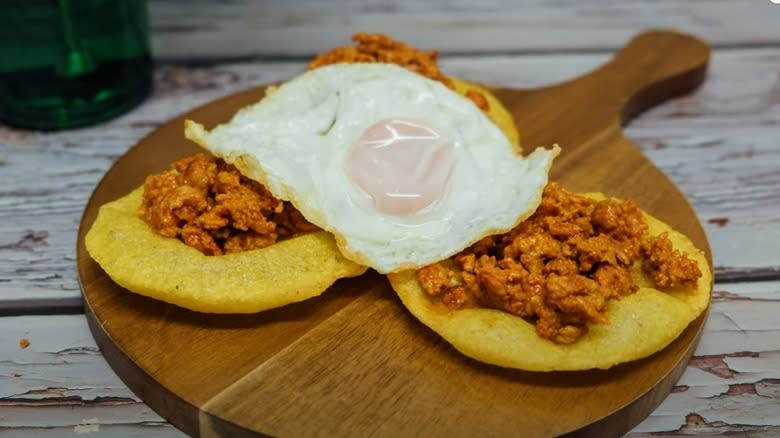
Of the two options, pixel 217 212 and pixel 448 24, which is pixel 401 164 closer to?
pixel 217 212

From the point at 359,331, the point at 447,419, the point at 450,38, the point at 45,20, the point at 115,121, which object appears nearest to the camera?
the point at 447,419

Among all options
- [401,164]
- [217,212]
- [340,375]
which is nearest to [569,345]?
[340,375]

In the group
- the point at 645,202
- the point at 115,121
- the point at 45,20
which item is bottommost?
the point at 115,121

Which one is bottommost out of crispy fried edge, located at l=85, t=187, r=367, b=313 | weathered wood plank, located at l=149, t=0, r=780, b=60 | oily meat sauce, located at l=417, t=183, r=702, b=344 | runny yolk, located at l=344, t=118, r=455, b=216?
weathered wood plank, located at l=149, t=0, r=780, b=60

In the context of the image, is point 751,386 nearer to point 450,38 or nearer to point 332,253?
point 332,253

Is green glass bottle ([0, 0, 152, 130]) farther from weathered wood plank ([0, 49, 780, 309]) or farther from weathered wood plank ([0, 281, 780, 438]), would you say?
weathered wood plank ([0, 281, 780, 438])

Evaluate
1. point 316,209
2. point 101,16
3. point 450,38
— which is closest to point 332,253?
point 316,209

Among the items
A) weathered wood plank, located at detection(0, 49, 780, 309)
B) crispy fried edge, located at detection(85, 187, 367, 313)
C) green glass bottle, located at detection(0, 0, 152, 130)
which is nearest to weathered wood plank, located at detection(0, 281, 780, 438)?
weathered wood plank, located at detection(0, 49, 780, 309)

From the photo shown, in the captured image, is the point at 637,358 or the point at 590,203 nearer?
the point at 637,358
